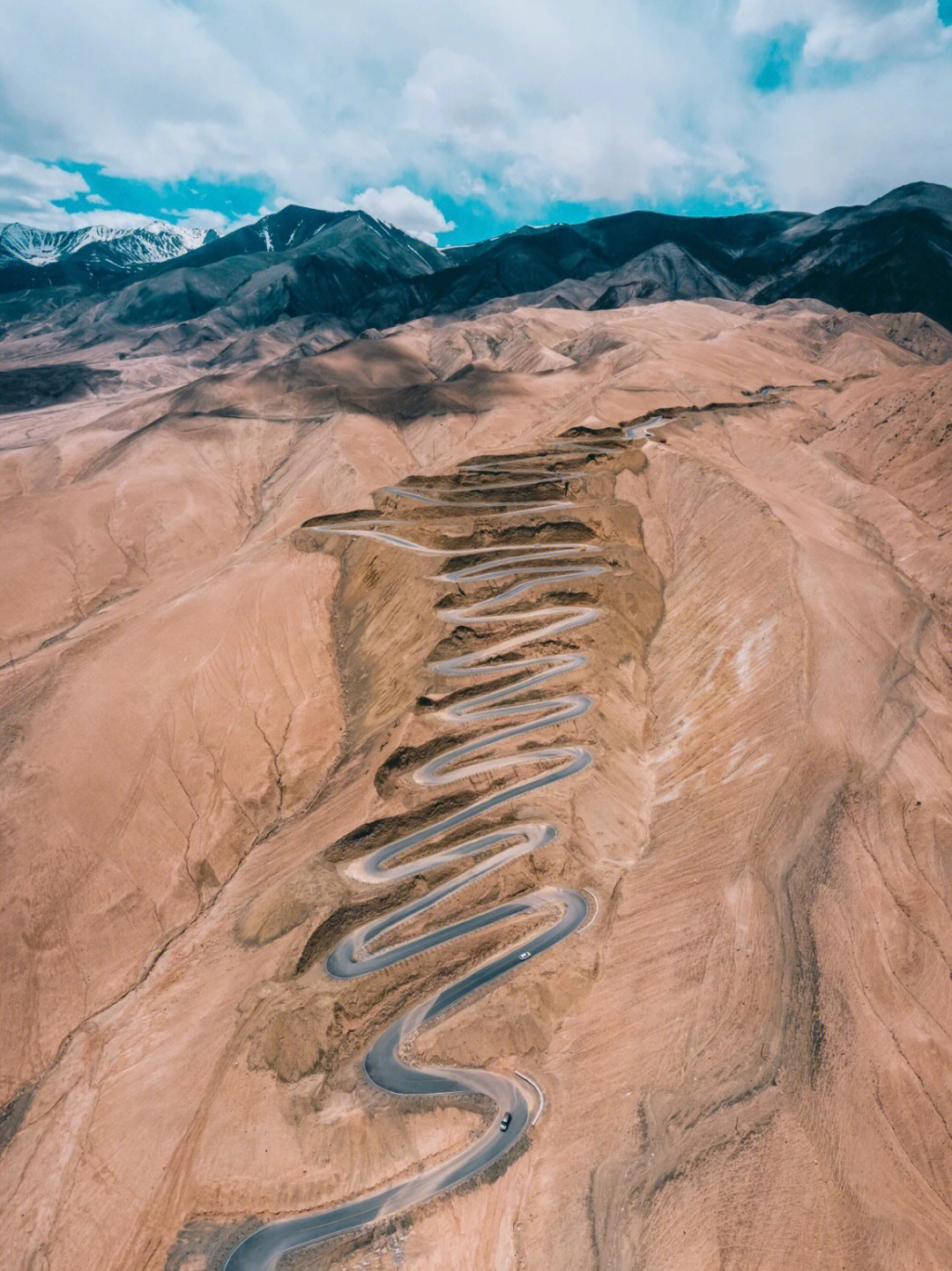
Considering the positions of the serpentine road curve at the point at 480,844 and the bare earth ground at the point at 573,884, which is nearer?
the bare earth ground at the point at 573,884

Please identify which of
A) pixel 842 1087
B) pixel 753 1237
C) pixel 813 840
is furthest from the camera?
pixel 813 840

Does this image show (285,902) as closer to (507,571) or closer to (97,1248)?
(97,1248)

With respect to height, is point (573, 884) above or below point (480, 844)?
below

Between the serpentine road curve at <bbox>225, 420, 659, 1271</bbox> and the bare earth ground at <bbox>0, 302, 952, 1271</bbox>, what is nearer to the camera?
the bare earth ground at <bbox>0, 302, 952, 1271</bbox>

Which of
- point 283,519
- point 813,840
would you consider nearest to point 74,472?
point 283,519
